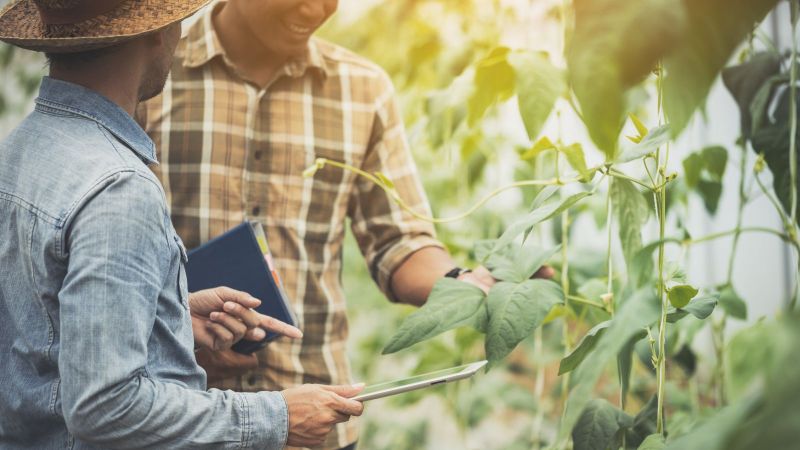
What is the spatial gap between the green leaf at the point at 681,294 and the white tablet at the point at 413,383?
0.27 meters

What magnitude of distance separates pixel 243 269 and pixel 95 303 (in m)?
0.45

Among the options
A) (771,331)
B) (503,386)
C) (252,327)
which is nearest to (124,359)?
(252,327)

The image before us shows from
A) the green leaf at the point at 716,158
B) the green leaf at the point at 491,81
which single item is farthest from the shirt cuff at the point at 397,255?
the green leaf at the point at 716,158

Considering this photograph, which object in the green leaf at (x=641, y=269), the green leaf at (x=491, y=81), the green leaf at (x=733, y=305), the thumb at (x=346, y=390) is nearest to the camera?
the green leaf at (x=641, y=269)

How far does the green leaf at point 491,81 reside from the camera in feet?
4.72

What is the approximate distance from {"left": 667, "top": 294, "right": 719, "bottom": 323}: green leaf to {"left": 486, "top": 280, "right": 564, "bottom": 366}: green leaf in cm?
18


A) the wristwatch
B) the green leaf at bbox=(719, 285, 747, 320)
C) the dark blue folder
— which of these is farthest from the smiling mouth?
the green leaf at bbox=(719, 285, 747, 320)

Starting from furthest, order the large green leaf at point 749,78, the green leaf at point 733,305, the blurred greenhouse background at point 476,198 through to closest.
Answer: the blurred greenhouse background at point 476,198, the green leaf at point 733,305, the large green leaf at point 749,78

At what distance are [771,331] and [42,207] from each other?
0.75 metres

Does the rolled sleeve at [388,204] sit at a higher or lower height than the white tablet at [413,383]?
higher

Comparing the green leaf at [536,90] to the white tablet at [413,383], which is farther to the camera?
the green leaf at [536,90]

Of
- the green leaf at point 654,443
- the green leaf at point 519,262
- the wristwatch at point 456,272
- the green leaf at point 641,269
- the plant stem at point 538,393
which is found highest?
the green leaf at point 641,269

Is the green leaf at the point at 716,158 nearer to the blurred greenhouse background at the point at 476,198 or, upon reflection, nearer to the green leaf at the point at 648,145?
the blurred greenhouse background at the point at 476,198

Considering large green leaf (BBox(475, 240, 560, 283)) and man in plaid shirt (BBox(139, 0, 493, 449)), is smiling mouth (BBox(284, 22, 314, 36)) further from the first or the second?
large green leaf (BBox(475, 240, 560, 283))
